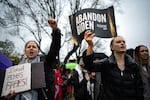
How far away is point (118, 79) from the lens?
3.13 metres

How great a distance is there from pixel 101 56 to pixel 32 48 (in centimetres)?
212

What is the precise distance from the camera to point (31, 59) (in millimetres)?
3379

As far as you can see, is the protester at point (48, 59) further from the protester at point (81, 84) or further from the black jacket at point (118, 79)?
the protester at point (81, 84)

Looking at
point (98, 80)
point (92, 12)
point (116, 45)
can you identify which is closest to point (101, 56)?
point (98, 80)

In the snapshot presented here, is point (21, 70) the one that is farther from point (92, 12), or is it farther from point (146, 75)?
point (146, 75)

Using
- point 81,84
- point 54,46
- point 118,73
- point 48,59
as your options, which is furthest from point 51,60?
point 81,84

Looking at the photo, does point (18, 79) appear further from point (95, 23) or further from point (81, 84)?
point (81, 84)

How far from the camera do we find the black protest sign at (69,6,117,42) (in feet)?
12.2

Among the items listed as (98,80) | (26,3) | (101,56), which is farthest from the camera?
(26,3)

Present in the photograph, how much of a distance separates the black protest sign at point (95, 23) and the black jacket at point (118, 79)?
0.59 metres

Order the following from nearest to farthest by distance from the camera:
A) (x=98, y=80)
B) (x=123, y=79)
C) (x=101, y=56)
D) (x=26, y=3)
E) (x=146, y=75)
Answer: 1. (x=123, y=79)
2. (x=146, y=75)
3. (x=98, y=80)
4. (x=101, y=56)
5. (x=26, y=3)

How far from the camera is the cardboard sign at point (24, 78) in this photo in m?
3.02

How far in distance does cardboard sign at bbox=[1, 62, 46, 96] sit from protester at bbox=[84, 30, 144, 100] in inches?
22.4

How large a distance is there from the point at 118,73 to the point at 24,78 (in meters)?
1.13
